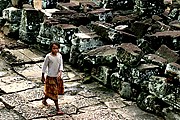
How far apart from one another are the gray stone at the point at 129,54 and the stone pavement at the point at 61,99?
2.45 feet

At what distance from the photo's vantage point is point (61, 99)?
28.8 ft

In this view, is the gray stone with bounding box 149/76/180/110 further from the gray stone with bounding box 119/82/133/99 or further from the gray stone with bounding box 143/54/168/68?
the gray stone with bounding box 119/82/133/99

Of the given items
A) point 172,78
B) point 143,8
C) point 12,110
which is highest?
point 143,8

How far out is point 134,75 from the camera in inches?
342

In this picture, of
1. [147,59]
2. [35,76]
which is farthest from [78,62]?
[147,59]

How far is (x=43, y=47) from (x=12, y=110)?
3.39 m

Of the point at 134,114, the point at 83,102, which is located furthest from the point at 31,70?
the point at 134,114

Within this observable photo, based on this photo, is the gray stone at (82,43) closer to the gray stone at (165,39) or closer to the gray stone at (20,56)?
the gray stone at (20,56)

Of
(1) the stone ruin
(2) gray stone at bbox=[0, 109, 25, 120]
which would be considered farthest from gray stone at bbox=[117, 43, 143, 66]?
(2) gray stone at bbox=[0, 109, 25, 120]

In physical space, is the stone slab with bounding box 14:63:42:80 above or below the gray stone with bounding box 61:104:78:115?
above

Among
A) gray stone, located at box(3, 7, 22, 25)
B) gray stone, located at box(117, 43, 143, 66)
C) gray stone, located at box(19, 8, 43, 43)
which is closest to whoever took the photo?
gray stone, located at box(117, 43, 143, 66)

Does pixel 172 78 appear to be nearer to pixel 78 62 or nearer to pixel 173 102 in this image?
pixel 173 102

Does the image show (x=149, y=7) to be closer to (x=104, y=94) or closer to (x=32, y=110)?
(x=104, y=94)

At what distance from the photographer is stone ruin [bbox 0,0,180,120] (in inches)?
326
